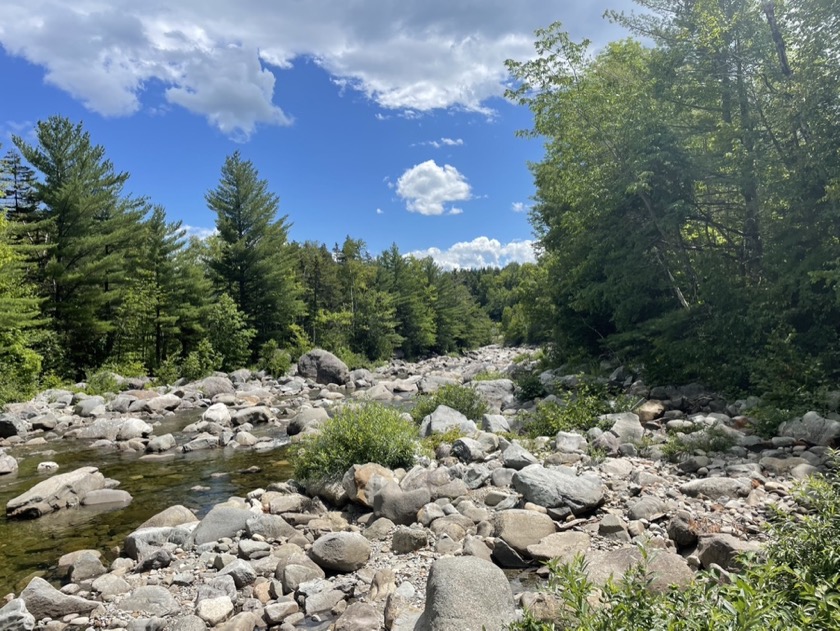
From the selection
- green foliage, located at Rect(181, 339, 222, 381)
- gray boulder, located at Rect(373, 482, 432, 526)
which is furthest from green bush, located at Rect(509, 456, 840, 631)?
green foliage, located at Rect(181, 339, 222, 381)

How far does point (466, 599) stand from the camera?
14.6 ft

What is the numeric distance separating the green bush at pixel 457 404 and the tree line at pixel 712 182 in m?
5.39

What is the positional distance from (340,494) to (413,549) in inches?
108

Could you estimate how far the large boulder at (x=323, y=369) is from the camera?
3250 centimetres

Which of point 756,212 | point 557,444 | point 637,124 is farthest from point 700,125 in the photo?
point 557,444

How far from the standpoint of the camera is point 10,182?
28.7 metres

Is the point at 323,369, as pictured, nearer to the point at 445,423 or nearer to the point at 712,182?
the point at 445,423

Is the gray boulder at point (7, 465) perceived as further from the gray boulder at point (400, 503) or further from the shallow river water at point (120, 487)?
the gray boulder at point (400, 503)

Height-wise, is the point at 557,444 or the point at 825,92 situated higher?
the point at 825,92

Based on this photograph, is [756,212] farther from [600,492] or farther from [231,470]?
[231,470]

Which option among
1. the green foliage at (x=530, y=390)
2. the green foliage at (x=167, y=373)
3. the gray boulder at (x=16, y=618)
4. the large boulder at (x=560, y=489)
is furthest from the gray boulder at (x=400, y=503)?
the green foliage at (x=167, y=373)

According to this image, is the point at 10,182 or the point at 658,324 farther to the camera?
the point at 10,182

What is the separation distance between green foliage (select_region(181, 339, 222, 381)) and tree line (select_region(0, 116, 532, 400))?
9 cm

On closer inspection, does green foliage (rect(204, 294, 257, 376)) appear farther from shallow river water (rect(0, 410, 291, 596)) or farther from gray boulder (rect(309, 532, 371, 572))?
gray boulder (rect(309, 532, 371, 572))
